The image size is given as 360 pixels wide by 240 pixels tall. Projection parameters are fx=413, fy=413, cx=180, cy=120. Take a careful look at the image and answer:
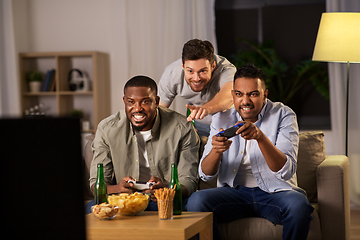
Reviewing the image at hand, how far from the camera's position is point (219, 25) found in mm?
4777

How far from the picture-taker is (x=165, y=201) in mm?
1613

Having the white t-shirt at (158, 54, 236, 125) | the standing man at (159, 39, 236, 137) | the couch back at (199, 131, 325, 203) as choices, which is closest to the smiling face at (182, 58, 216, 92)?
the standing man at (159, 39, 236, 137)

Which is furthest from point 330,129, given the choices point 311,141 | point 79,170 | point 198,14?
point 79,170

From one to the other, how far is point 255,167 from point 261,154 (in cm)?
7

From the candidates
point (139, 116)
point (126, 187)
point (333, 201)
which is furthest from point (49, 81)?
point (333, 201)

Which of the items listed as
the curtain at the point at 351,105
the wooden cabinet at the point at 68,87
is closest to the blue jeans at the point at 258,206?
the curtain at the point at 351,105

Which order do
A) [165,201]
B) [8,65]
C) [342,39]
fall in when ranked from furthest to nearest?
[8,65], [342,39], [165,201]

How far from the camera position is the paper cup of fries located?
5.28ft

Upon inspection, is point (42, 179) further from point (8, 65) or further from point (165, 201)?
point (8, 65)

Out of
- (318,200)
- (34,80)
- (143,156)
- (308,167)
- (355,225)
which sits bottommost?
(355,225)

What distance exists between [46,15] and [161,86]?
263 centimetres

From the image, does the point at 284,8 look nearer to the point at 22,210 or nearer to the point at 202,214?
the point at 202,214

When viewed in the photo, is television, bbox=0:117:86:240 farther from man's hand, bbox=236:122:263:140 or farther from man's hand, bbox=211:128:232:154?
man's hand, bbox=211:128:232:154

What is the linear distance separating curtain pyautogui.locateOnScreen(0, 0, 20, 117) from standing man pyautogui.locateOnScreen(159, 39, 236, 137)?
227cm
